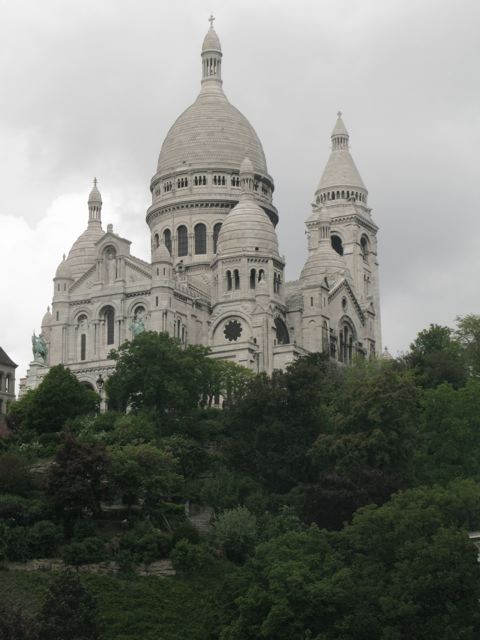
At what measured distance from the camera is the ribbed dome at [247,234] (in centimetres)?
11631

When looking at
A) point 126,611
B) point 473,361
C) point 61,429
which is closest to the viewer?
point 126,611

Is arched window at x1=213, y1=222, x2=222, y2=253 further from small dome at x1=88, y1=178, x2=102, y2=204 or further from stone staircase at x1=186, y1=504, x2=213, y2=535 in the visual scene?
stone staircase at x1=186, y1=504, x2=213, y2=535

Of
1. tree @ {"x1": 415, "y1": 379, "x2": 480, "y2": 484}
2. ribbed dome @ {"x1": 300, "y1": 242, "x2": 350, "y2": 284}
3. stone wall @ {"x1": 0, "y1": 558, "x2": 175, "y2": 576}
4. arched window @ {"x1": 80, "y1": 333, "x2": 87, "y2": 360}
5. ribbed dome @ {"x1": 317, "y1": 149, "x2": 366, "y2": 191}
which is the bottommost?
stone wall @ {"x1": 0, "y1": 558, "x2": 175, "y2": 576}

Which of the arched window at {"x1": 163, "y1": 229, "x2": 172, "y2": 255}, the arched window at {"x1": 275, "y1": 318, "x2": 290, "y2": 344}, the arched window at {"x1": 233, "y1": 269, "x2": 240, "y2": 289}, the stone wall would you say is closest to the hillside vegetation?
the stone wall

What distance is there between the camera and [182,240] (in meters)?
127

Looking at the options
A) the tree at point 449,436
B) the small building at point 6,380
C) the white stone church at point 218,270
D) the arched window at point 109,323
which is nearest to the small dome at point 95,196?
the white stone church at point 218,270

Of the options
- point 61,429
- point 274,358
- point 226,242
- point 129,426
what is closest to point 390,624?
point 129,426

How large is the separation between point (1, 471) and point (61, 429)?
15.2 metres

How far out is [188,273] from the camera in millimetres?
124750

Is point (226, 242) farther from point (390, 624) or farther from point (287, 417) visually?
point (390, 624)

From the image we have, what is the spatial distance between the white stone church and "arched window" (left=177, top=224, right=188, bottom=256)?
4.2 inches

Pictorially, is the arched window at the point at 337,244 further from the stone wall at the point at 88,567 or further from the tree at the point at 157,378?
the stone wall at the point at 88,567

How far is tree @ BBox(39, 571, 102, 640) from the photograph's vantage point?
176 ft

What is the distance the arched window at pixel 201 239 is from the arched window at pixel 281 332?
13304mm
